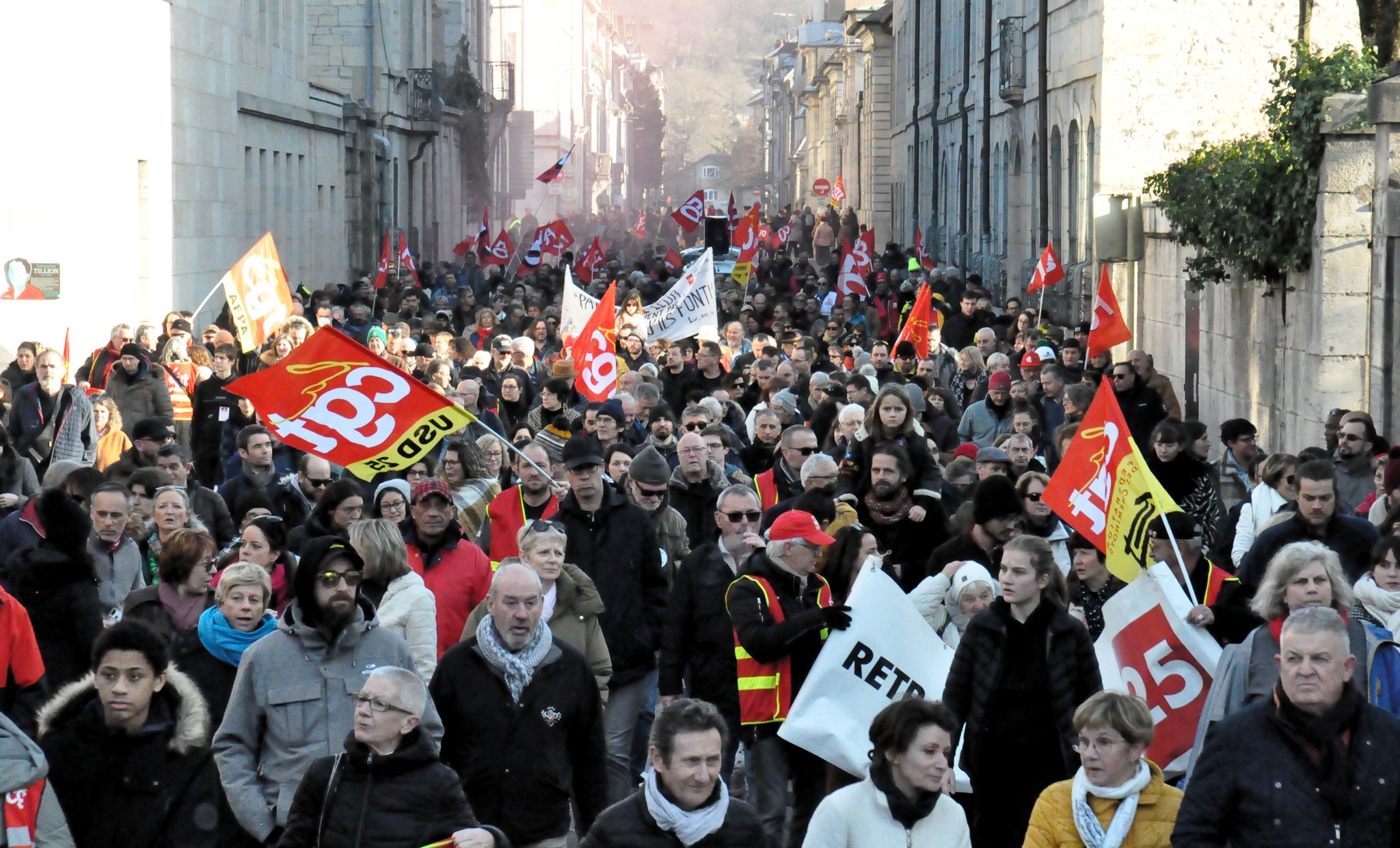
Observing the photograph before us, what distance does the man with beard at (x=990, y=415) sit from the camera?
1400 cm

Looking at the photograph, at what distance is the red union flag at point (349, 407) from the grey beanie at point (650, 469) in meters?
0.92

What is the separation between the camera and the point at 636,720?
9.20 metres

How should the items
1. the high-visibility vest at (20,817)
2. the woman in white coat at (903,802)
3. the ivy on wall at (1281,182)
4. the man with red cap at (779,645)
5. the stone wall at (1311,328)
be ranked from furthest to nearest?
the ivy on wall at (1281,182)
the stone wall at (1311,328)
the man with red cap at (779,645)
the high-visibility vest at (20,817)
the woman in white coat at (903,802)

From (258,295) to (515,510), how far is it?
26.7 ft

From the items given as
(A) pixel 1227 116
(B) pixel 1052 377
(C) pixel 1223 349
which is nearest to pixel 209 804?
(B) pixel 1052 377

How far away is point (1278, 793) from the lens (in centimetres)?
531

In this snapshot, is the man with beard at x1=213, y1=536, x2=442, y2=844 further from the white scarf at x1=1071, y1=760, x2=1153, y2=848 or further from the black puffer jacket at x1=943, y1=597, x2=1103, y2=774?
the white scarf at x1=1071, y1=760, x2=1153, y2=848

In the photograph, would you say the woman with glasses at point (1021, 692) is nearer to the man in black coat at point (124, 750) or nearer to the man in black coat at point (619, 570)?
the man in black coat at point (619, 570)

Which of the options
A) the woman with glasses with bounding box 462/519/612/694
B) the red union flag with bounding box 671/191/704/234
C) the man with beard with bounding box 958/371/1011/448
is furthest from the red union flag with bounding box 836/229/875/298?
the woman with glasses with bounding box 462/519/612/694

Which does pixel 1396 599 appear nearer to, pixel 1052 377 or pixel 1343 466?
pixel 1343 466

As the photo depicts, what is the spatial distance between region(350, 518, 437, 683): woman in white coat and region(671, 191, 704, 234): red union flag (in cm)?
2827

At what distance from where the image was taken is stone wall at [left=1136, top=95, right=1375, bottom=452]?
14469 mm

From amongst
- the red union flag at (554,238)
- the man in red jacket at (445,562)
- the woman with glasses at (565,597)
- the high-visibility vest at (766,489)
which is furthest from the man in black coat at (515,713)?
the red union flag at (554,238)

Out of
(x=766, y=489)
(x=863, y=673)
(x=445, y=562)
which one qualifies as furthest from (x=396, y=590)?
(x=766, y=489)
